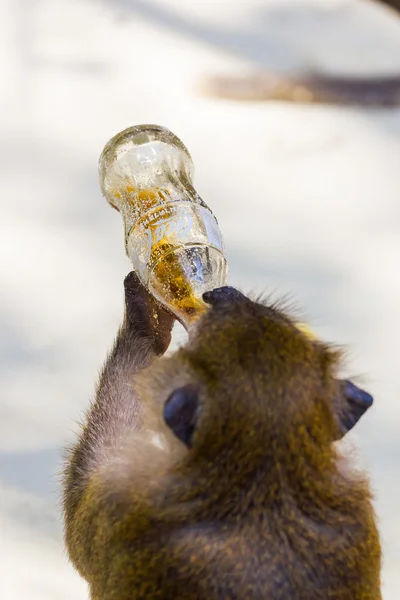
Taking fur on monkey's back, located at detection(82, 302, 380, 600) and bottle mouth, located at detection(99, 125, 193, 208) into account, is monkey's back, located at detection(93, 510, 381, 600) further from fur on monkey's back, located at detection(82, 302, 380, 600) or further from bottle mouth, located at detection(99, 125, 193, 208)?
bottle mouth, located at detection(99, 125, 193, 208)

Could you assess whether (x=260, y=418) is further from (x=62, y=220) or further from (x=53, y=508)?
(x=62, y=220)

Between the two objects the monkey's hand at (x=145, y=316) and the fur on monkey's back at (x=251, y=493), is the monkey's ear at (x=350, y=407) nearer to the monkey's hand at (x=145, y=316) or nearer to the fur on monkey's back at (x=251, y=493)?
the fur on monkey's back at (x=251, y=493)

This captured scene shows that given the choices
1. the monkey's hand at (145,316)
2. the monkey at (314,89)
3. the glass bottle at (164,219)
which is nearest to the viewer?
the monkey at (314,89)

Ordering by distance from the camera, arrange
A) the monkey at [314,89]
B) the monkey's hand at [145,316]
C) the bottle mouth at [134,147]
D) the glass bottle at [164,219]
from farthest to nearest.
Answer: the bottle mouth at [134,147] < the monkey's hand at [145,316] < the glass bottle at [164,219] < the monkey at [314,89]

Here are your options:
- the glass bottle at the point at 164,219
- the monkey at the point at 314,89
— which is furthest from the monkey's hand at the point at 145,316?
the monkey at the point at 314,89

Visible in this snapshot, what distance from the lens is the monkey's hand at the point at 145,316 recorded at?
3.24 meters

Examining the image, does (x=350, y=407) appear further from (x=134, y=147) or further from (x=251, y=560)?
(x=134, y=147)

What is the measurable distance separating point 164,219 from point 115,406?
49 centimetres

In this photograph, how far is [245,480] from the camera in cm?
239

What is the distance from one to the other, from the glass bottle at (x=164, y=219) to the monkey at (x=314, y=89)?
2.41 feet

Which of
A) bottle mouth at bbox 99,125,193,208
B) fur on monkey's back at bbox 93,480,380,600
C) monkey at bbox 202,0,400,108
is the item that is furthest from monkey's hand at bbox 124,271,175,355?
monkey at bbox 202,0,400,108

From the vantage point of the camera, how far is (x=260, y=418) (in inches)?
92.7

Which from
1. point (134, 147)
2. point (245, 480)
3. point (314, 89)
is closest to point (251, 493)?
point (245, 480)

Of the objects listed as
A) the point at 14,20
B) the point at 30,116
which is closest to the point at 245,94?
the point at 30,116
